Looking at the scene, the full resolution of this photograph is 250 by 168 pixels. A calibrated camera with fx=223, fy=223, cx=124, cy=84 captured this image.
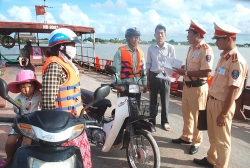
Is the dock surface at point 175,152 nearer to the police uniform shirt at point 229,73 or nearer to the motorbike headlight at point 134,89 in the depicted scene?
the motorbike headlight at point 134,89

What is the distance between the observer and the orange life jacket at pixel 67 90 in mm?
2164

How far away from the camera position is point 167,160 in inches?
130

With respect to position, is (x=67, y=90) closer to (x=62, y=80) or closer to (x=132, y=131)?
(x=62, y=80)

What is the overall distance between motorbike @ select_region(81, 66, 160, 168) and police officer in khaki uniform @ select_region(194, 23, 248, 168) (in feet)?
2.56

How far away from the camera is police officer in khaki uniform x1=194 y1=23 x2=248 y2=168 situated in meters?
2.50

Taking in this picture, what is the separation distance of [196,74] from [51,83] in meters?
2.17

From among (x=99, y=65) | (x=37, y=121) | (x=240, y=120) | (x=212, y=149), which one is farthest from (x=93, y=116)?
(x=99, y=65)

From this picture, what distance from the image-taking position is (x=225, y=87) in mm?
2666

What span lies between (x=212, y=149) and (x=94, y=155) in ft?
5.67

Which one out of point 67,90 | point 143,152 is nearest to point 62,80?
point 67,90

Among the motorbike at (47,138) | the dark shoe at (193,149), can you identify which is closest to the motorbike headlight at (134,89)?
the dark shoe at (193,149)

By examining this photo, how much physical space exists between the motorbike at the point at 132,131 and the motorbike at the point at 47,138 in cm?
105

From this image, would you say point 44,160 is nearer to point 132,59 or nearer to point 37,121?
point 37,121

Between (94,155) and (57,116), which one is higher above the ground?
(57,116)
